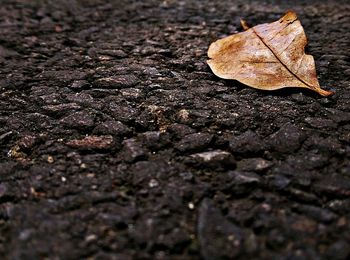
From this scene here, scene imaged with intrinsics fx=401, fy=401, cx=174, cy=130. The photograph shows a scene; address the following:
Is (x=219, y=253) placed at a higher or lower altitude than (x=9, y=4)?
lower

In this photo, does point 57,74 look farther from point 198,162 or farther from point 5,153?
point 198,162

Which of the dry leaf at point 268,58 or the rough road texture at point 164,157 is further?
the dry leaf at point 268,58

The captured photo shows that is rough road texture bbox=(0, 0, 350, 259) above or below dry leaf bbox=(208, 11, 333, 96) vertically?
below

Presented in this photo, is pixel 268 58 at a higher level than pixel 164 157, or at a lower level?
higher

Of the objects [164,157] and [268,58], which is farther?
[268,58]

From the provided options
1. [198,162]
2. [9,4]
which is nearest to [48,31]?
[9,4]
